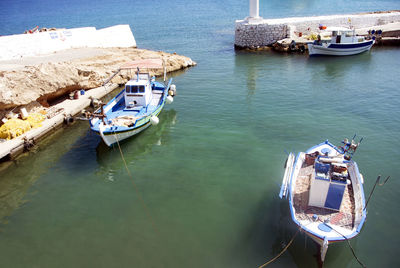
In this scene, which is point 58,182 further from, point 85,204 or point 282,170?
point 282,170

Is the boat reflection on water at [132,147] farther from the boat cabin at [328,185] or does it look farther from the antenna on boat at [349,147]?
the antenna on boat at [349,147]

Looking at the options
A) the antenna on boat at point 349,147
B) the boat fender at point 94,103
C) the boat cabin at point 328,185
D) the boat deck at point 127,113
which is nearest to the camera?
the boat cabin at point 328,185

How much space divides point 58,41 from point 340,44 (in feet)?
115

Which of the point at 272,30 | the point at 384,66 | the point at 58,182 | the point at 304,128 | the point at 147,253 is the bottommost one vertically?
the point at 147,253

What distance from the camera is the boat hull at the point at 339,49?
35562 mm

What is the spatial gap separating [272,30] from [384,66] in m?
16.0

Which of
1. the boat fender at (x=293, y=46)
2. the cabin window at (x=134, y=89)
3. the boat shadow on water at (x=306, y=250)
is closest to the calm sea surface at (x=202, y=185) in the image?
the boat shadow on water at (x=306, y=250)

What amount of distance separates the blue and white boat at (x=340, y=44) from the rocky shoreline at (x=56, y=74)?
16.2 m

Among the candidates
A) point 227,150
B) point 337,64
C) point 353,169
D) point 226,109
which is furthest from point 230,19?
point 353,169

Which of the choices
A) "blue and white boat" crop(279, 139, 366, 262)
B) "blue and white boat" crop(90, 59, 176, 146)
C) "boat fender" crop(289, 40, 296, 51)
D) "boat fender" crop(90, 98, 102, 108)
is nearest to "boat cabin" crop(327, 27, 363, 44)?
"boat fender" crop(289, 40, 296, 51)

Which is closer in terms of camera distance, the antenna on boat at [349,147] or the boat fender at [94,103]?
the antenna on boat at [349,147]

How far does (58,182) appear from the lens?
15195mm

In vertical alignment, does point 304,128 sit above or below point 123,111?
below

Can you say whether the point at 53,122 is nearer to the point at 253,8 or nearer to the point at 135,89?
the point at 135,89
